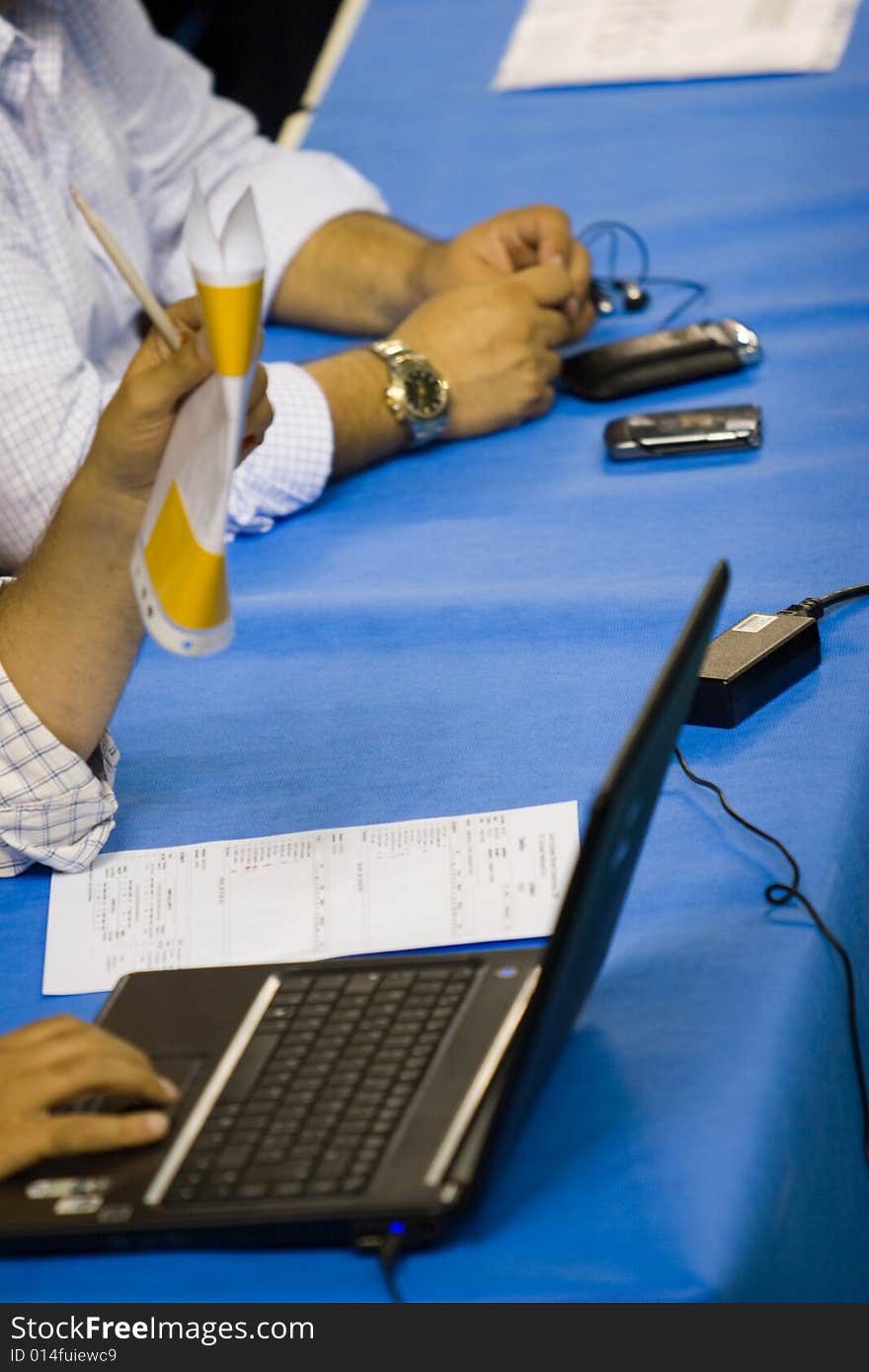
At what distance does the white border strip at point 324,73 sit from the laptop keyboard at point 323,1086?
1.52 metres

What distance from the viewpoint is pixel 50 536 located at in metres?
1.05

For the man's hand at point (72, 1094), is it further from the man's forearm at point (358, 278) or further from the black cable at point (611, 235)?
the black cable at point (611, 235)

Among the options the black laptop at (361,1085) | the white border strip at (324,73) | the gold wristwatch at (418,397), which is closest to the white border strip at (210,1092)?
the black laptop at (361,1085)

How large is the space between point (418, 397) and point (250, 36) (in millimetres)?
2938

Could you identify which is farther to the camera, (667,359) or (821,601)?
(667,359)

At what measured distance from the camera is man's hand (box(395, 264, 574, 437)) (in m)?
1.52

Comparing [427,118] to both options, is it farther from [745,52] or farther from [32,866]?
[32,866]

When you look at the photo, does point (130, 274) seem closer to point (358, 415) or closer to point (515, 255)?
point (358, 415)

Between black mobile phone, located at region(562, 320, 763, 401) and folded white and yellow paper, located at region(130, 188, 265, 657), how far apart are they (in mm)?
704

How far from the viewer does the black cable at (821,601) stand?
114 centimetres

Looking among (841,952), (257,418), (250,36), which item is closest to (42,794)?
(257,418)

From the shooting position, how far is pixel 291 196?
6.11ft

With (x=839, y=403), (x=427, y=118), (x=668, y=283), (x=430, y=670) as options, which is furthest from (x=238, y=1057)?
(x=427, y=118)

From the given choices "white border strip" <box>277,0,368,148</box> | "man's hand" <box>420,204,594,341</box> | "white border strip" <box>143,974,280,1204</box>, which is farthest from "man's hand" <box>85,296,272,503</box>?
"white border strip" <box>277,0,368,148</box>
